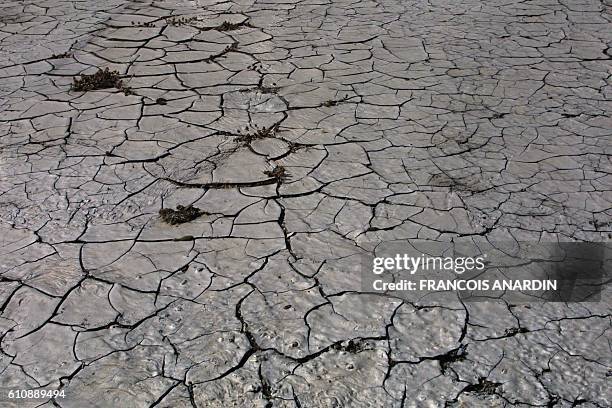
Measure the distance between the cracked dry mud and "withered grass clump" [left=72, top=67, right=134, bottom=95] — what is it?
102 mm

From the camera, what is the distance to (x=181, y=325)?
95.7 inches

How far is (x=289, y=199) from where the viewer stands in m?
3.16

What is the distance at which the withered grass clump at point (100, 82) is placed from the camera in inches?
171

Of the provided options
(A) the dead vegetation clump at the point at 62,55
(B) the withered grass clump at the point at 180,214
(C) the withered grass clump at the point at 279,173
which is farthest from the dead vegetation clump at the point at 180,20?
(B) the withered grass clump at the point at 180,214

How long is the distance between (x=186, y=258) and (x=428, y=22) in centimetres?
362

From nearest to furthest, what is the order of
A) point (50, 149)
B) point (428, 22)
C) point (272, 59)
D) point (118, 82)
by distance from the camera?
point (50, 149)
point (118, 82)
point (272, 59)
point (428, 22)

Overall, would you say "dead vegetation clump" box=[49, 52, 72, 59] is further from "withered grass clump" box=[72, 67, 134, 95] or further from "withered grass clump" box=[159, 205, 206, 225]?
"withered grass clump" box=[159, 205, 206, 225]

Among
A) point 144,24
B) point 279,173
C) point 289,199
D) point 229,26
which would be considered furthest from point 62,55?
point 289,199

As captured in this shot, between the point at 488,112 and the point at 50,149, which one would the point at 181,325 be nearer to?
the point at 50,149

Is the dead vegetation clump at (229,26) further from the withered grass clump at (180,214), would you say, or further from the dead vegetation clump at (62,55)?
the withered grass clump at (180,214)

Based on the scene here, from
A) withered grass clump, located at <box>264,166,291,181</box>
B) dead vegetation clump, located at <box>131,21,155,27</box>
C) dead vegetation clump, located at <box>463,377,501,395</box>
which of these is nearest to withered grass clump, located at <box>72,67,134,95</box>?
dead vegetation clump, located at <box>131,21,155,27</box>

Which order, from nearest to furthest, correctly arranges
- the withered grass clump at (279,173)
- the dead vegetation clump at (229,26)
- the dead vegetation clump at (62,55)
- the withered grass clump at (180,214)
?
the withered grass clump at (180,214) → the withered grass clump at (279,173) → the dead vegetation clump at (62,55) → the dead vegetation clump at (229,26)

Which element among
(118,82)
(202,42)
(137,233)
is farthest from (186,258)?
(202,42)

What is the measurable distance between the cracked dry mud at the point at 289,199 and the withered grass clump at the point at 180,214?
4 cm
